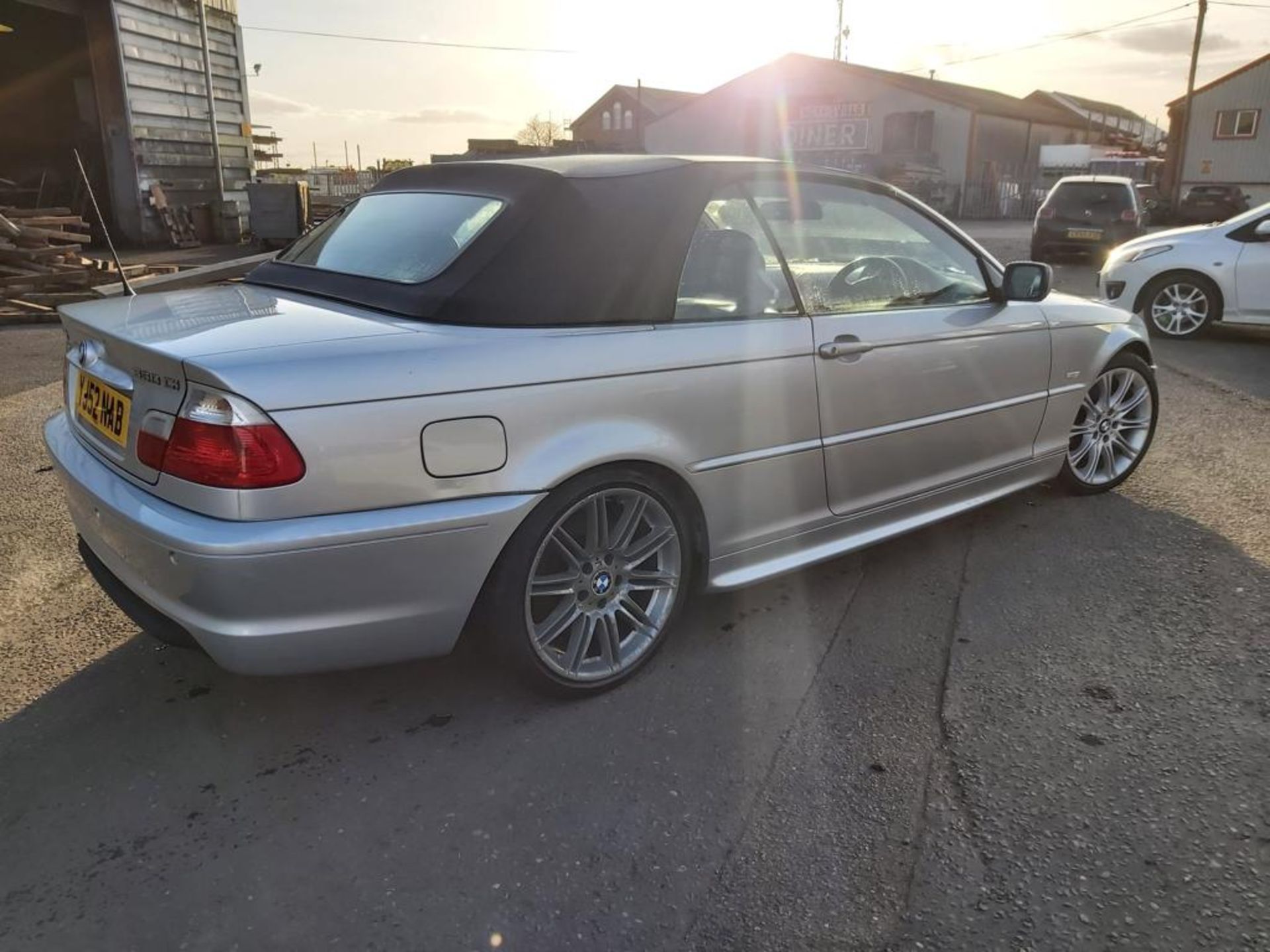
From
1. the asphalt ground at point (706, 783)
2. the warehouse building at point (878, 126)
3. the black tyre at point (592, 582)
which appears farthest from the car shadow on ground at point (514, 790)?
the warehouse building at point (878, 126)

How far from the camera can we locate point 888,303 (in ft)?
11.5

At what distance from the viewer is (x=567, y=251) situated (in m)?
2.72

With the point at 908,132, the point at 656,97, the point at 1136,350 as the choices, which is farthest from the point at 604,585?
the point at 656,97

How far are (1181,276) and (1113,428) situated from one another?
547 centimetres

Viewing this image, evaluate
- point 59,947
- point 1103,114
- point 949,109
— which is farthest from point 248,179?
point 1103,114

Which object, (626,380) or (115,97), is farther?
(115,97)

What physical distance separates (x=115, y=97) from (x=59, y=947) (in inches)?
678

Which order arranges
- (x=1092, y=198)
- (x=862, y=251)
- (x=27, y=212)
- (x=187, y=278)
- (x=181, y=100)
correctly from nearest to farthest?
(x=862, y=251), (x=187, y=278), (x=27, y=212), (x=1092, y=198), (x=181, y=100)

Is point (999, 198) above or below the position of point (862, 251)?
above

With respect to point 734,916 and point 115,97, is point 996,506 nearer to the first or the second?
point 734,916

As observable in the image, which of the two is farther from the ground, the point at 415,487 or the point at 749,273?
the point at 749,273

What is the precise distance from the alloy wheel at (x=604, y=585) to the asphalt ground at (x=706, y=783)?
0.50 ft

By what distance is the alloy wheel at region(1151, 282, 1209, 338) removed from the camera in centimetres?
891

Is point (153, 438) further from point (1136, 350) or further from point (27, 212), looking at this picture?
point (27, 212)
